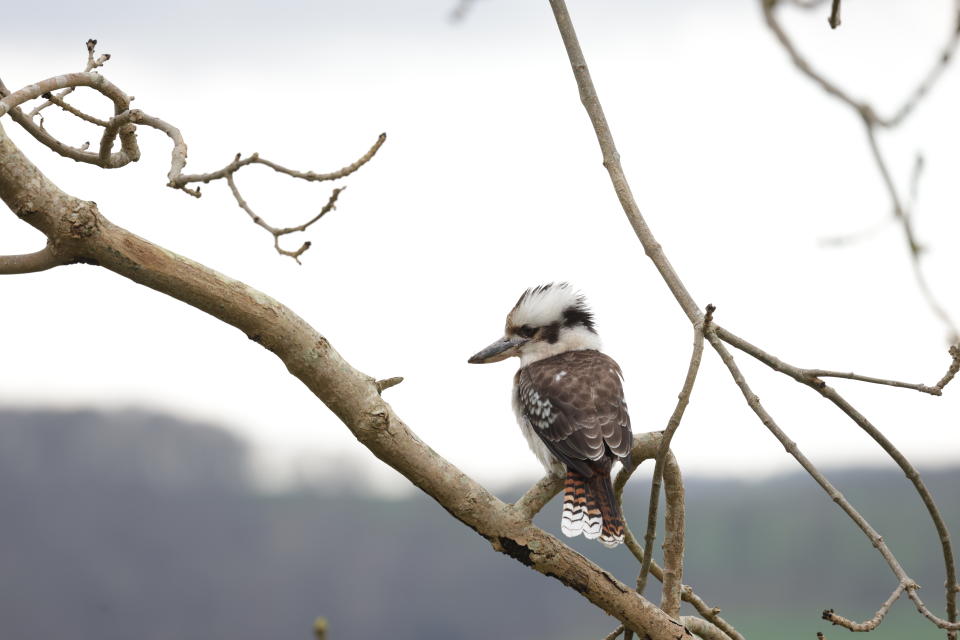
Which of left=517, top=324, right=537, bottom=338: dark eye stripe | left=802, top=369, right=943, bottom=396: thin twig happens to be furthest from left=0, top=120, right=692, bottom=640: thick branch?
left=517, top=324, right=537, bottom=338: dark eye stripe

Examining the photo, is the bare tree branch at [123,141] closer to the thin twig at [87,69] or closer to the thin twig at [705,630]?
the thin twig at [87,69]

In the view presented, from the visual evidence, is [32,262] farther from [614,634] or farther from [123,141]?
[614,634]

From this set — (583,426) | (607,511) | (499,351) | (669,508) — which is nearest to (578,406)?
(583,426)

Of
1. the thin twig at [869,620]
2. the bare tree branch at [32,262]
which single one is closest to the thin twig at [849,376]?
the thin twig at [869,620]

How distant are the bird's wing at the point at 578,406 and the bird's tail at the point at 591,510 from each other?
0.19 ft

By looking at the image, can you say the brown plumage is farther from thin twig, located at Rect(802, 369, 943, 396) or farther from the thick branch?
thin twig, located at Rect(802, 369, 943, 396)

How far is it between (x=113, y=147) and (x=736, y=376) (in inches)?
95.5

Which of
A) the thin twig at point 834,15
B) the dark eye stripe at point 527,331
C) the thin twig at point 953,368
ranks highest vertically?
the dark eye stripe at point 527,331

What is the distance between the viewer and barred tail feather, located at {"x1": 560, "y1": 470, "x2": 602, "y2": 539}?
3.82 meters

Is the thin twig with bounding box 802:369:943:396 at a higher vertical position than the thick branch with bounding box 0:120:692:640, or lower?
higher

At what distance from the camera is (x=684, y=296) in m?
3.10

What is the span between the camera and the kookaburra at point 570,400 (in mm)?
3975

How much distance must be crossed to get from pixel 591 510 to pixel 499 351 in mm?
1291

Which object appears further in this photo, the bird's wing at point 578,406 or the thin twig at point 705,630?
the bird's wing at point 578,406
